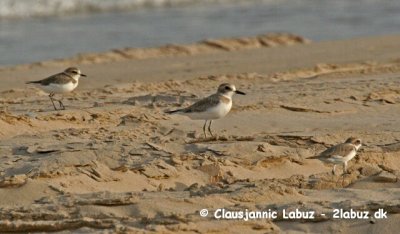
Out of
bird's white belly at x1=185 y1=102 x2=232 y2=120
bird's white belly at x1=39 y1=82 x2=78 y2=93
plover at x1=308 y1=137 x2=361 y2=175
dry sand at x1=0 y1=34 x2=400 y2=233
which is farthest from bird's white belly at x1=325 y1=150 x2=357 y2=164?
bird's white belly at x1=39 y1=82 x2=78 y2=93

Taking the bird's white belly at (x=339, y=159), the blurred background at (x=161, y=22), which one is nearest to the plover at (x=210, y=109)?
the bird's white belly at (x=339, y=159)

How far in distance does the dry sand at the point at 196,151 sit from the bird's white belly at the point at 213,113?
187 mm

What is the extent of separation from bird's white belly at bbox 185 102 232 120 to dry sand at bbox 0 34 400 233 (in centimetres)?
19

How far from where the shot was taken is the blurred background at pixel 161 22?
65.4 ft

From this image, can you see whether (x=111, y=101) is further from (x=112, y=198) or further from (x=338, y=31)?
(x=338, y=31)

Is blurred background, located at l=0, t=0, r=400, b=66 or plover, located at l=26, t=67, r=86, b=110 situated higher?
plover, located at l=26, t=67, r=86, b=110

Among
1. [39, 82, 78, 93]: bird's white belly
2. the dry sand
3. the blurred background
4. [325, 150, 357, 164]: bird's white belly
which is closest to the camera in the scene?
the dry sand

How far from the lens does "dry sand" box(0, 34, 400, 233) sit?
745cm

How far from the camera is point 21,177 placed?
8367mm

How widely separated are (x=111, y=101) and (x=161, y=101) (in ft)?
2.22

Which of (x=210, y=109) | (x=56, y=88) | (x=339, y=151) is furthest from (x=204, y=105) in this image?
(x=56, y=88)

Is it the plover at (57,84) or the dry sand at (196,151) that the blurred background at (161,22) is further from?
the plover at (57,84)

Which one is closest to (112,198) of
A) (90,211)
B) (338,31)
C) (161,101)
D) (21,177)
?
(90,211)

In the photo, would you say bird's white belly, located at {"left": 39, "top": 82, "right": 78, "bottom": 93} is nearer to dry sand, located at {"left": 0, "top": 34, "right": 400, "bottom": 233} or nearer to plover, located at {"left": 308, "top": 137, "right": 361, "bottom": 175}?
dry sand, located at {"left": 0, "top": 34, "right": 400, "bottom": 233}
